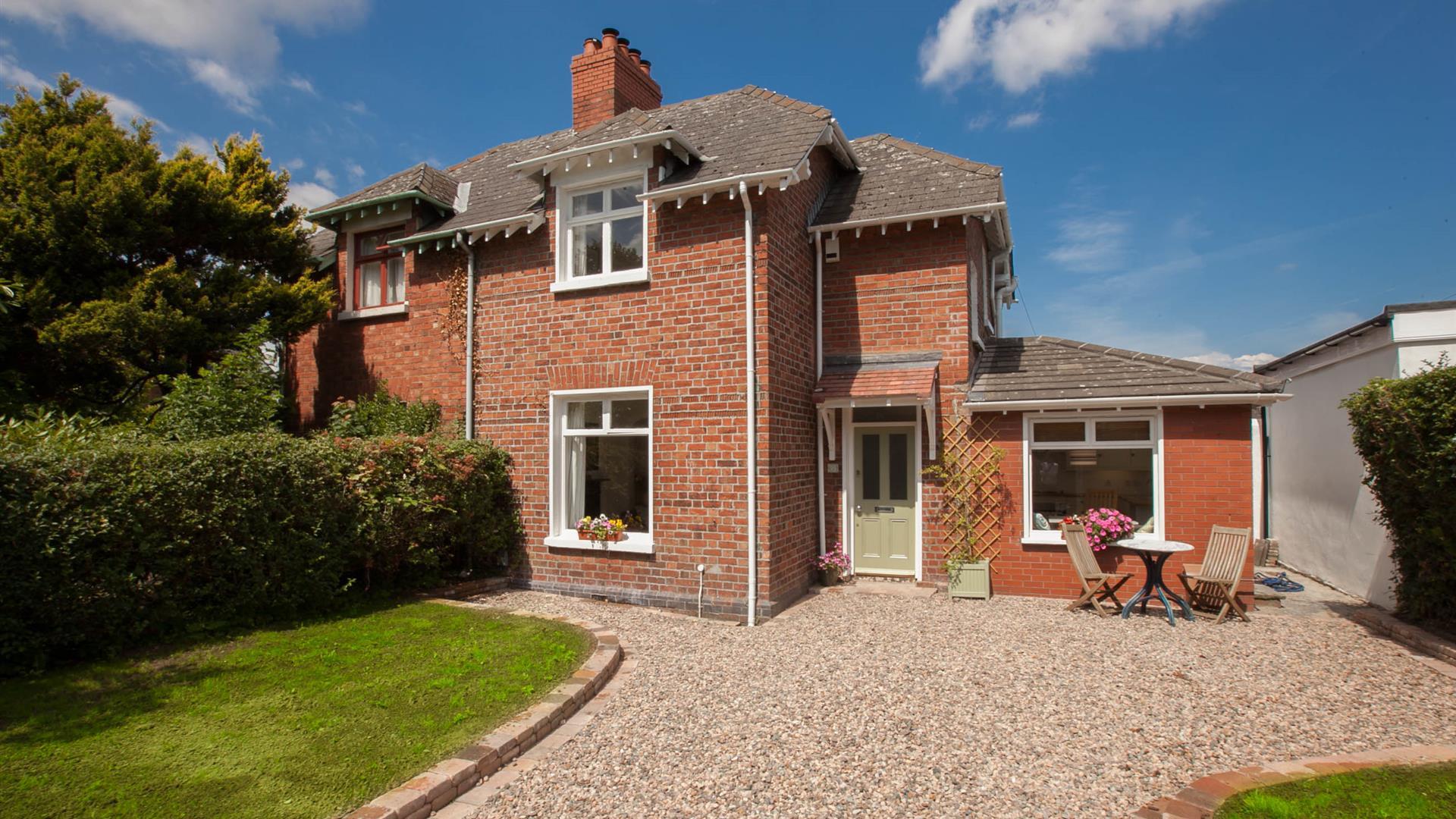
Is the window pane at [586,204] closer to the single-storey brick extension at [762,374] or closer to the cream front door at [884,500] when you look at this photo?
the single-storey brick extension at [762,374]

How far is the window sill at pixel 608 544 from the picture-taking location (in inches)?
369

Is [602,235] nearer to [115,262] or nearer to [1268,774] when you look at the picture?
[115,262]

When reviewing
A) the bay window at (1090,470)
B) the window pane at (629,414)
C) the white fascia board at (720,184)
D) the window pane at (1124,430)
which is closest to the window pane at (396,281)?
the window pane at (629,414)

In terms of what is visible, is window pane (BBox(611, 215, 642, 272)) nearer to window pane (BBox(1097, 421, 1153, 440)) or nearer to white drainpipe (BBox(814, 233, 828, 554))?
white drainpipe (BBox(814, 233, 828, 554))

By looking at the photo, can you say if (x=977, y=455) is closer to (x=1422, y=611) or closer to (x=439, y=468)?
(x=1422, y=611)

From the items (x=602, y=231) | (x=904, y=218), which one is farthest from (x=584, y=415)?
(x=904, y=218)

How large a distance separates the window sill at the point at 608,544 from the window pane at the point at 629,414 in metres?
1.43

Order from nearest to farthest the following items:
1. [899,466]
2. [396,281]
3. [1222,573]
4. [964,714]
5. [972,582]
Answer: [964,714], [1222,573], [972,582], [899,466], [396,281]

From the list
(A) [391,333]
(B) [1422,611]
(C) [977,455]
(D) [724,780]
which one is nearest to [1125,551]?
(C) [977,455]

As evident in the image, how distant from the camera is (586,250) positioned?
1024cm

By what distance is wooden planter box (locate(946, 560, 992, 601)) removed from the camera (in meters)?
9.89

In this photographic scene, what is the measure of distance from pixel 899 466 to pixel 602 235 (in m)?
5.45

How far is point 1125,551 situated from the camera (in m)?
9.65

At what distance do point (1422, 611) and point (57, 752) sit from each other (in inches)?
482
